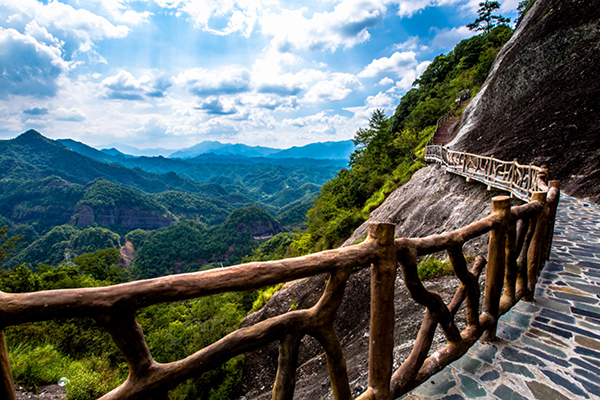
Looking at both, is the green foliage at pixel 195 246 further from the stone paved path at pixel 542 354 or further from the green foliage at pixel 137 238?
the stone paved path at pixel 542 354

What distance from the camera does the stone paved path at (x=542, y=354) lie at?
2.38m

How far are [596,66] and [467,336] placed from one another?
1568 cm

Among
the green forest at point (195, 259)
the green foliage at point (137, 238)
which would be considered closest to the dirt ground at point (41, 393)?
the green forest at point (195, 259)

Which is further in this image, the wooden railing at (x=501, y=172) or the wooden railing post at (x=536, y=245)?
the wooden railing at (x=501, y=172)

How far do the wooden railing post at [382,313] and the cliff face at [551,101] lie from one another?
11971 mm

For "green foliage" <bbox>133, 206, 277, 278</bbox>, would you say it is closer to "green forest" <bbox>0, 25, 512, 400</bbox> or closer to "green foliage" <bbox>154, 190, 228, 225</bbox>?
"green forest" <bbox>0, 25, 512, 400</bbox>

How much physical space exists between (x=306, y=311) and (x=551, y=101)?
54.3 ft

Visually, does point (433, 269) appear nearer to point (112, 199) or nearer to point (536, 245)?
point (536, 245)

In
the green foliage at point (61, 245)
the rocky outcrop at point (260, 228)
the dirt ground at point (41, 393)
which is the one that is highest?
the dirt ground at point (41, 393)

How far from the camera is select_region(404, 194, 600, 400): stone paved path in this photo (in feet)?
7.82

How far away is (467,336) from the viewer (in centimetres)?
271

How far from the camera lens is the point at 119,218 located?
459 ft

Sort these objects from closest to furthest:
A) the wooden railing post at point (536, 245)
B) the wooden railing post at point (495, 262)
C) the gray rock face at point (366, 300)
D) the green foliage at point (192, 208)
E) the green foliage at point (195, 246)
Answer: the wooden railing post at point (495, 262)
the wooden railing post at point (536, 245)
the gray rock face at point (366, 300)
the green foliage at point (195, 246)
the green foliage at point (192, 208)

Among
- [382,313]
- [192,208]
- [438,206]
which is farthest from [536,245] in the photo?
[192,208]
